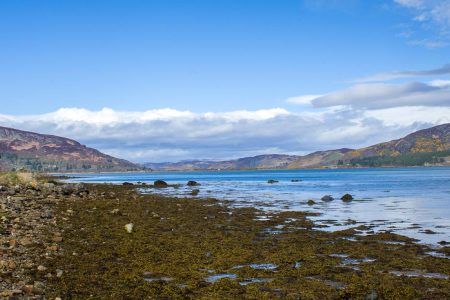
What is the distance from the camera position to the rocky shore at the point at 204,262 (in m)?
11.9

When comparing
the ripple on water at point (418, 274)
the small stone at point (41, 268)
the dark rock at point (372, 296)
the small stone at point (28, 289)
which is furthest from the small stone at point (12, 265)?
the ripple on water at point (418, 274)

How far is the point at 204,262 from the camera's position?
1585 cm

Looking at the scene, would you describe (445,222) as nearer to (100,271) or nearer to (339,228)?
(339,228)

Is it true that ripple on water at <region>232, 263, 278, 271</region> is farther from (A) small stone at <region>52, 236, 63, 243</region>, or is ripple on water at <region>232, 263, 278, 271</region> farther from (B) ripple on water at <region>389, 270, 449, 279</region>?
(A) small stone at <region>52, 236, 63, 243</region>

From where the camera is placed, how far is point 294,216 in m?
33.0

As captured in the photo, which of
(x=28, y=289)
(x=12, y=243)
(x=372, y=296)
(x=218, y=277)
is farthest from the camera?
(x=12, y=243)

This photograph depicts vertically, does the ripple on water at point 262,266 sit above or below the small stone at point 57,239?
below

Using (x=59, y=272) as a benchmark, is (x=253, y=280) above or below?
below

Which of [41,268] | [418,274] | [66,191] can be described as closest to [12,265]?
[41,268]

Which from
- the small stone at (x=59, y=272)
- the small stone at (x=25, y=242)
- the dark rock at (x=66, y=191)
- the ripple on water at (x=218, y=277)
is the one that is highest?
the dark rock at (x=66, y=191)

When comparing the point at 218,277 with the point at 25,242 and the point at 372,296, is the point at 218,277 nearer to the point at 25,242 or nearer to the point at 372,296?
the point at 372,296

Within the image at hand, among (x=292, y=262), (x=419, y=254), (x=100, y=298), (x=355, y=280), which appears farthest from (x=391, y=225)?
(x=100, y=298)

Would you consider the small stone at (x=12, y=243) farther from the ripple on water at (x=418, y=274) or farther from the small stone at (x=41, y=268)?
the ripple on water at (x=418, y=274)

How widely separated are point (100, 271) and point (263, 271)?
5.22 meters
